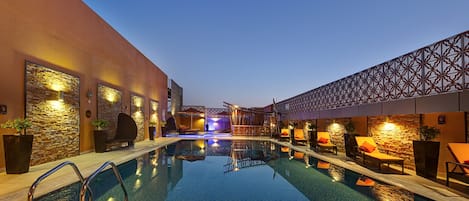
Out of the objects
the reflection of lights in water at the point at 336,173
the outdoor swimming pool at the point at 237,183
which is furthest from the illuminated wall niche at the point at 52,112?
the reflection of lights in water at the point at 336,173

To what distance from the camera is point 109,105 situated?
387 inches

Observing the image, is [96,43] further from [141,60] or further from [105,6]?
[105,6]

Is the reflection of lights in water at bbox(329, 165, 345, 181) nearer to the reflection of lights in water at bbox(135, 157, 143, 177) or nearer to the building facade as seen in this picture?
the reflection of lights in water at bbox(135, 157, 143, 177)

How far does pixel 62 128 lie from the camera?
699cm

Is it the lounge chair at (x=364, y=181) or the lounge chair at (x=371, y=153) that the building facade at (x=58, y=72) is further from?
the lounge chair at (x=371, y=153)

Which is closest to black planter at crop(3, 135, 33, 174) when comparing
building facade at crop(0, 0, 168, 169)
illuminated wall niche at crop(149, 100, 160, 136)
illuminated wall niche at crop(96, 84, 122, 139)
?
building facade at crop(0, 0, 168, 169)

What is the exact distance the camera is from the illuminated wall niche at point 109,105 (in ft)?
30.0

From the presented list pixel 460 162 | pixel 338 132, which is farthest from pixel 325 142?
pixel 460 162

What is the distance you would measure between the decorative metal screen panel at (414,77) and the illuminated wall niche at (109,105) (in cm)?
959

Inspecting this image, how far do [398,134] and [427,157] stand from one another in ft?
4.71

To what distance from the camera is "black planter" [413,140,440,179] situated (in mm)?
4918

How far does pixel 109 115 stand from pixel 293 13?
13973 mm

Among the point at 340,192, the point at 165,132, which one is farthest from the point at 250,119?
the point at 340,192

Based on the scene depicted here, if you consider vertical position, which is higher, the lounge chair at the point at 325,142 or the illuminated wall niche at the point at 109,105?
the illuminated wall niche at the point at 109,105
